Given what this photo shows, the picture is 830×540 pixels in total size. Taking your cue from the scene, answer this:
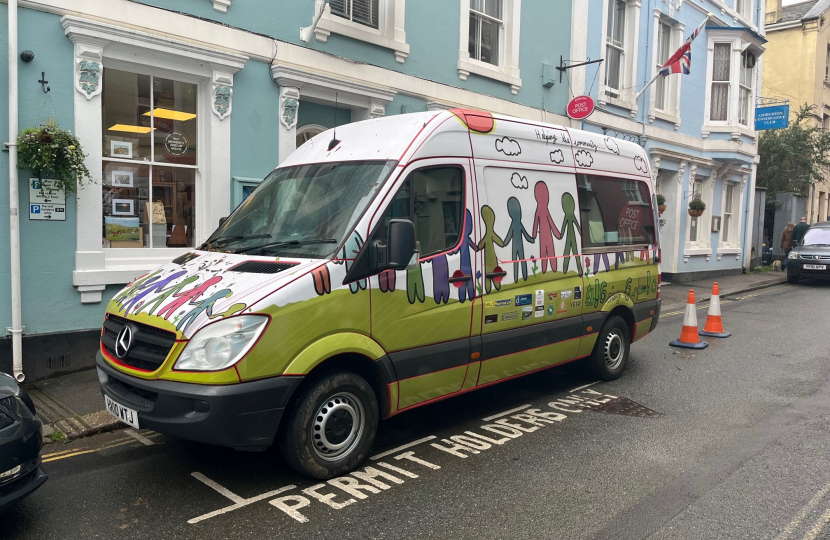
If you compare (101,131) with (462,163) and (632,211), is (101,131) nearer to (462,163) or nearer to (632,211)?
(462,163)

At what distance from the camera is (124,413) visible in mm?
4094

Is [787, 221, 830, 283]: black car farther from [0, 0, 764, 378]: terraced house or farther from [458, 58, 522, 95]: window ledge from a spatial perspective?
[458, 58, 522, 95]: window ledge

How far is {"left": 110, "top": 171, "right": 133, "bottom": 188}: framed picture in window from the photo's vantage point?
24.7 ft

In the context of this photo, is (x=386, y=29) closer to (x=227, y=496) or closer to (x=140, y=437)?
(x=140, y=437)

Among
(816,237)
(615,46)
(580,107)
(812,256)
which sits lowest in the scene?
(812,256)

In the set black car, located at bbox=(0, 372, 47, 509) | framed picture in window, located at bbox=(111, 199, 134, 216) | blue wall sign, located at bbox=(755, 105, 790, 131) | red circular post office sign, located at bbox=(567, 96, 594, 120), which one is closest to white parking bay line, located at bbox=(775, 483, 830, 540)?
black car, located at bbox=(0, 372, 47, 509)

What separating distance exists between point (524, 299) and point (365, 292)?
6.22ft

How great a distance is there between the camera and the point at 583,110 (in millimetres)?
13250

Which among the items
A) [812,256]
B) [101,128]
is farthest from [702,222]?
[101,128]

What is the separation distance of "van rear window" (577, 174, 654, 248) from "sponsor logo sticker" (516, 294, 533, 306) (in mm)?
1132

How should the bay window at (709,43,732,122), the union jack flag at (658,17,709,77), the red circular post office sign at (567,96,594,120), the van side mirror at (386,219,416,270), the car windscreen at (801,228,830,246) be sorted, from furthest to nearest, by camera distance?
the bay window at (709,43,732,122)
the car windscreen at (801,228,830,246)
the union jack flag at (658,17,709,77)
the red circular post office sign at (567,96,594,120)
the van side mirror at (386,219,416,270)

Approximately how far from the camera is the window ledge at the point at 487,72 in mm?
11266

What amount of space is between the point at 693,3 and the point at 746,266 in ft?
28.7

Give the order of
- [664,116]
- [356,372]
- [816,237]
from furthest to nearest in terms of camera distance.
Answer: [816,237]
[664,116]
[356,372]
